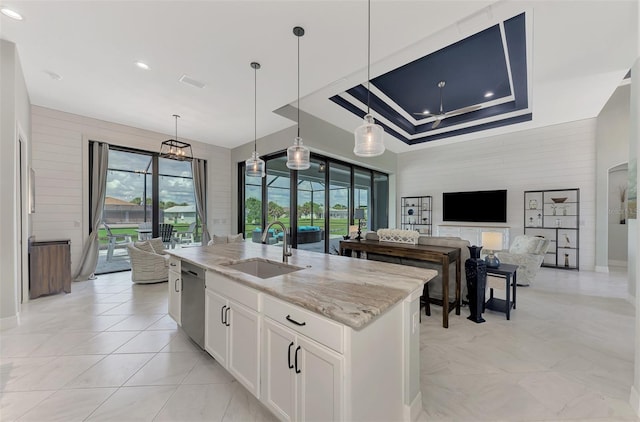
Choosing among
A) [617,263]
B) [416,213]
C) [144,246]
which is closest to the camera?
[144,246]

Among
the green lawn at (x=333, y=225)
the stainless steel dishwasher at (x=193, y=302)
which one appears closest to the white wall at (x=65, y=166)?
the green lawn at (x=333, y=225)

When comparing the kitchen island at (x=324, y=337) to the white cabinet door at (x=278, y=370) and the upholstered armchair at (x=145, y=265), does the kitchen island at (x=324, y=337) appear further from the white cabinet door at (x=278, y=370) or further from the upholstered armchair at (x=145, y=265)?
the upholstered armchair at (x=145, y=265)

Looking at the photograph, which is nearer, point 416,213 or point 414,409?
point 414,409

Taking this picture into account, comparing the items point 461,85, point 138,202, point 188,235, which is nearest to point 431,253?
point 461,85

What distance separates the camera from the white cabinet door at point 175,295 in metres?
2.60

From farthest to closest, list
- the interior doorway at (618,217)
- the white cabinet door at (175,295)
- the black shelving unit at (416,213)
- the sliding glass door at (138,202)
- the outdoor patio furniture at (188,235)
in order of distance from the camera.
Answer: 1. the black shelving unit at (416,213)
2. the outdoor patio furniture at (188,235)
3. the interior doorway at (618,217)
4. the sliding glass door at (138,202)
5. the white cabinet door at (175,295)

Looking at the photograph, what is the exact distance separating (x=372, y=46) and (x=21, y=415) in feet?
13.6

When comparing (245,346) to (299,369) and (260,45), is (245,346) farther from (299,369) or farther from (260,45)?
(260,45)

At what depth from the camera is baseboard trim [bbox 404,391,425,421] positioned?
5.08 feet

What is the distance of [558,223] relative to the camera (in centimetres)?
577

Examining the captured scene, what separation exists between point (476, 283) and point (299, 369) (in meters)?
2.57

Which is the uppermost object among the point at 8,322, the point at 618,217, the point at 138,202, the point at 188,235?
the point at 138,202

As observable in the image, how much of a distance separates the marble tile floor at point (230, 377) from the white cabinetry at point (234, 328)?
238 mm

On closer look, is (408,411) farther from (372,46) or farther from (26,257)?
(26,257)
